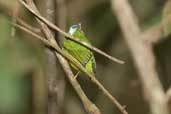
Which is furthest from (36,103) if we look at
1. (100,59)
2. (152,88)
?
(152,88)

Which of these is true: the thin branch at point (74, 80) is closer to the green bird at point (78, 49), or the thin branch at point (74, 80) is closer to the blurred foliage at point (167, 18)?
the green bird at point (78, 49)

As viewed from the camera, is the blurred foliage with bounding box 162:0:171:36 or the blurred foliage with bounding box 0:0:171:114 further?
the blurred foliage with bounding box 0:0:171:114

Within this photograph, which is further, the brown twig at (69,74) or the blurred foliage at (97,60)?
the blurred foliage at (97,60)

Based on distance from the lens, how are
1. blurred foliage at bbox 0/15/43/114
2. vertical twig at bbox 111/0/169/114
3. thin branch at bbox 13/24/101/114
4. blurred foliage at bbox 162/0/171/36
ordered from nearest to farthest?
thin branch at bbox 13/24/101/114, vertical twig at bbox 111/0/169/114, blurred foliage at bbox 162/0/171/36, blurred foliage at bbox 0/15/43/114

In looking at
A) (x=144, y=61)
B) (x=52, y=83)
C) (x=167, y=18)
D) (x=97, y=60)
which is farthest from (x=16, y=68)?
(x=52, y=83)

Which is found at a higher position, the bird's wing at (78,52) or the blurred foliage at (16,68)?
the bird's wing at (78,52)

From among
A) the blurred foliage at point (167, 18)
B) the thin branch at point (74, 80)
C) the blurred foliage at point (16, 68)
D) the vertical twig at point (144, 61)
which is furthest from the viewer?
the blurred foliage at point (16, 68)

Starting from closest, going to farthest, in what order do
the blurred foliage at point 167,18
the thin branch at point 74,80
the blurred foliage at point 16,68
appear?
the thin branch at point 74,80
the blurred foliage at point 167,18
the blurred foliage at point 16,68

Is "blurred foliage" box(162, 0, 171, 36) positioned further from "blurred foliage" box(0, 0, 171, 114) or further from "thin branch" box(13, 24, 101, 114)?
"blurred foliage" box(0, 0, 171, 114)

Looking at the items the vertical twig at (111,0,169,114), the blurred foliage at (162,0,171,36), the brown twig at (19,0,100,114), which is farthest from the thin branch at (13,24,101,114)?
Result: the blurred foliage at (162,0,171,36)

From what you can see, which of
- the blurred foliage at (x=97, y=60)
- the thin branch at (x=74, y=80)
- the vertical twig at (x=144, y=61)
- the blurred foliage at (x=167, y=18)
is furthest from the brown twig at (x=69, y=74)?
the blurred foliage at (x=97, y=60)
